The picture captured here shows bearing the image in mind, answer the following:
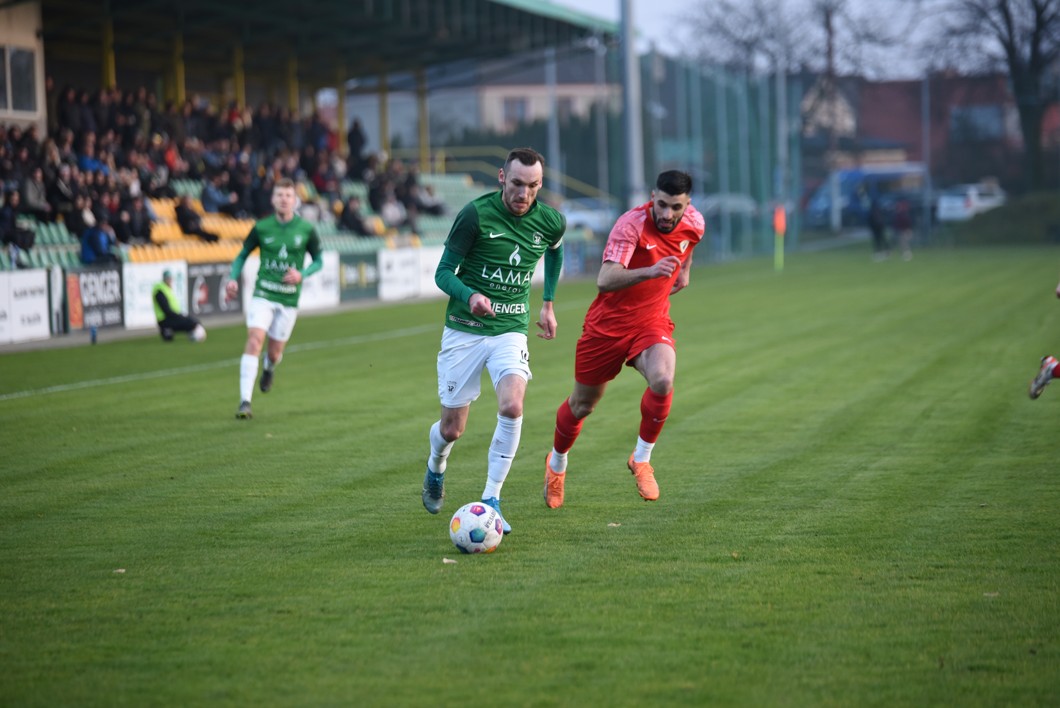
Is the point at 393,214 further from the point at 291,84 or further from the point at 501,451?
the point at 501,451

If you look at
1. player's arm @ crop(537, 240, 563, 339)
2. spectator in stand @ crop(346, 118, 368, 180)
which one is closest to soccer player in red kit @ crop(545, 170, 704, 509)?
player's arm @ crop(537, 240, 563, 339)

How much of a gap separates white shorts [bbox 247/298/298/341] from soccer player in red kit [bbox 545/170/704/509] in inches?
217

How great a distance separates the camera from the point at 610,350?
8.87 meters

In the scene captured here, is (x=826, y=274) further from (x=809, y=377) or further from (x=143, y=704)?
(x=143, y=704)

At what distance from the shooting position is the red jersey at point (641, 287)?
29.0 ft

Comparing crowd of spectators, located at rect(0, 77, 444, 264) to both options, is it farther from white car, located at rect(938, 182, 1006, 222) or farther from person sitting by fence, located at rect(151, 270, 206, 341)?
white car, located at rect(938, 182, 1006, 222)

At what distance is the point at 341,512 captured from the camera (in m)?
8.77

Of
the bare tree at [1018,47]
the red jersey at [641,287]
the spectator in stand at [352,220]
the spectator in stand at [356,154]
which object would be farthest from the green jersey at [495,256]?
the bare tree at [1018,47]

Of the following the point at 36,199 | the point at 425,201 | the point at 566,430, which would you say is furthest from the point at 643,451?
the point at 425,201

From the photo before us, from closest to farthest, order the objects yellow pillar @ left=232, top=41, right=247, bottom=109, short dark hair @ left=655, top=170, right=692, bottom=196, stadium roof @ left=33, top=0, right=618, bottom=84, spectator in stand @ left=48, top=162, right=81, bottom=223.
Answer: short dark hair @ left=655, top=170, right=692, bottom=196 < spectator in stand @ left=48, top=162, right=81, bottom=223 < stadium roof @ left=33, top=0, right=618, bottom=84 < yellow pillar @ left=232, top=41, right=247, bottom=109

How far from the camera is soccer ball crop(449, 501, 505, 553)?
7418 mm

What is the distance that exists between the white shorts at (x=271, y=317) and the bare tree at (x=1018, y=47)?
53097 millimetres

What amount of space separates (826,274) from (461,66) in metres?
14.1

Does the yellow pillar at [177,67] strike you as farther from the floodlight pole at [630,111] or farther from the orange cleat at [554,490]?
the orange cleat at [554,490]
